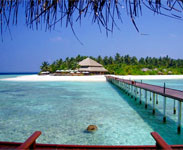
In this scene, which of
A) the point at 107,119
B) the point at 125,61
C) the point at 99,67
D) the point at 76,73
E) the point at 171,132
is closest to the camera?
the point at 171,132

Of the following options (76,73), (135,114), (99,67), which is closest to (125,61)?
(99,67)

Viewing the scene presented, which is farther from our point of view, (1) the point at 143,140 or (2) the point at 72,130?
(2) the point at 72,130

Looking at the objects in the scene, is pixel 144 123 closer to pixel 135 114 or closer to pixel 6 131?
pixel 135 114

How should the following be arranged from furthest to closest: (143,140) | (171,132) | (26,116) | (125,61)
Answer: (125,61) → (26,116) → (171,132) → (143,140)

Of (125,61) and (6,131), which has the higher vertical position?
(125,61)

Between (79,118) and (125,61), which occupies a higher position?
(125,61)

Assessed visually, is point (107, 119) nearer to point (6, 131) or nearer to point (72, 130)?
point (72, 130)

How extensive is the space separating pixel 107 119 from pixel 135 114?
178 centimetres

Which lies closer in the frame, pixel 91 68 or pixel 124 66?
pixel 91 68

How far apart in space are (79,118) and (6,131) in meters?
3.05

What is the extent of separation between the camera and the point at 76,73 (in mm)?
43312

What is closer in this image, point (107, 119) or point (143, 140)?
point (143, 140)

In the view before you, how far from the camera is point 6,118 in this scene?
25.9ft

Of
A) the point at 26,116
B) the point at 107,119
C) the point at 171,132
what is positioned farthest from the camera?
the point at 26,116
